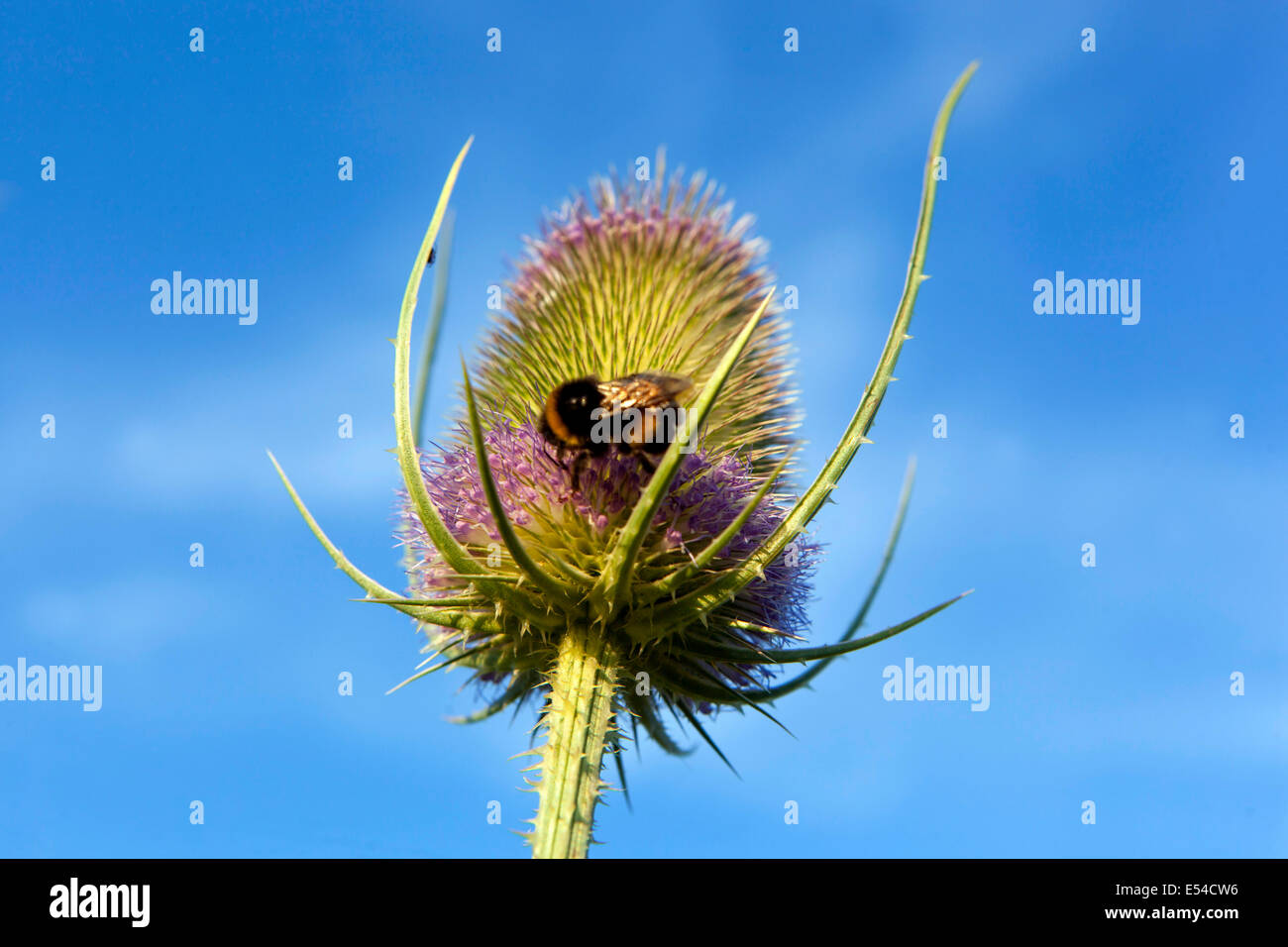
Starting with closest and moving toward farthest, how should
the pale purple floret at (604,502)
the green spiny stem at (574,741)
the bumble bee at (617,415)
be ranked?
1. the green spiny stem at (574,741)
2. the bumble bee at (617,415)
3. the pale purple floret at (604,502)

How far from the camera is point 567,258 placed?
4664mm

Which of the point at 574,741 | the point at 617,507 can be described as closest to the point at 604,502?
the point at 617,507

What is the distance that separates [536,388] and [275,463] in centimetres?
121

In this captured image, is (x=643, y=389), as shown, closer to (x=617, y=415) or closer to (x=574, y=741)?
(x=617, y=415)

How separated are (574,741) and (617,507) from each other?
919mm

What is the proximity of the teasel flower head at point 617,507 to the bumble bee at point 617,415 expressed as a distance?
4 cm

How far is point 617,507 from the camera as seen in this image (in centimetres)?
370

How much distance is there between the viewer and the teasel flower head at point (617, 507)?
128 inches

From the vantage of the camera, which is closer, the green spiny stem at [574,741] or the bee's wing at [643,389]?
the green spiny stem at [574,741]

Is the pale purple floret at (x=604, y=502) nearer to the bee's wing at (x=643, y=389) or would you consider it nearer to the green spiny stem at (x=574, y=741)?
the bee's wing at (x=643, y=389)

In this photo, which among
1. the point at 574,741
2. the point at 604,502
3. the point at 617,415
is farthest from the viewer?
the point at 604,502

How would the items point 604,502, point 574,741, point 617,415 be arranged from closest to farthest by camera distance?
1. point 574,741
2. point 617,415
3. point 604,502

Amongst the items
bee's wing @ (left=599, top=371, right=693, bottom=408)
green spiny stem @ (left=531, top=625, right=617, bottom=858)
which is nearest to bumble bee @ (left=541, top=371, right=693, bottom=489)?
bee's wing @ (left=599, top=371, right=693, bottom=408)

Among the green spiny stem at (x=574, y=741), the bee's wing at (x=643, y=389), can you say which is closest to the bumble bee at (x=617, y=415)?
the bee's wing at (x=643, y=389)
